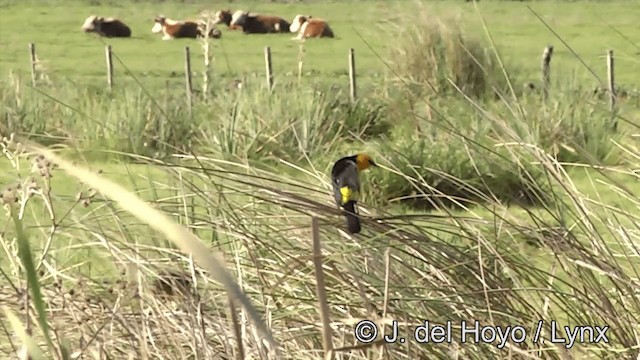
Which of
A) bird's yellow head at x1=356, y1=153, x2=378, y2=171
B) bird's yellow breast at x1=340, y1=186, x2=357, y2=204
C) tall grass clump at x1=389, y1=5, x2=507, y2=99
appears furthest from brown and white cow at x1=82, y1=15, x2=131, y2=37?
bird's yellow breast at x1=340, y1=186, x2=357, y2=204

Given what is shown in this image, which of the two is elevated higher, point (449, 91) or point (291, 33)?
point (449, 91)

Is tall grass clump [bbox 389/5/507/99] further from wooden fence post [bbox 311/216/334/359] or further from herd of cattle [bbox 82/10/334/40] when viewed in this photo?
herd of cattle [bbox 82/10/334/40]

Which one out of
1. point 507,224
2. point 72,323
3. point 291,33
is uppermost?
point 507,224

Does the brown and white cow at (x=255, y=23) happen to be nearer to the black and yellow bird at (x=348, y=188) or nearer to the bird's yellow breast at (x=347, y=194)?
the black and yellow bird at (x=348, y=188)

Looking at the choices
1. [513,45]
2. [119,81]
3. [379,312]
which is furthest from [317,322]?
[513,45]

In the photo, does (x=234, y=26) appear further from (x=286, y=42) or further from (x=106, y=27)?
(x=106, y=27)

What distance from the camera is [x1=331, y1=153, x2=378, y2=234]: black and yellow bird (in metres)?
2.34

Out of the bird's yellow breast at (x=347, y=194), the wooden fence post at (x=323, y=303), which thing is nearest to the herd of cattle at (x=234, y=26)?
the bird's yellow breast at (x=347, y=194)

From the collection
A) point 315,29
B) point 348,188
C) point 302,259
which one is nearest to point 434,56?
point 348,188

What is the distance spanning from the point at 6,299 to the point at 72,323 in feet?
0.48

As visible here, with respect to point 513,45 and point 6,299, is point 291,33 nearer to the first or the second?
point 513,45

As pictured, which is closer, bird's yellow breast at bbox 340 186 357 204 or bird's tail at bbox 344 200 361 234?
bird's tail at bbox 344 200 361 234

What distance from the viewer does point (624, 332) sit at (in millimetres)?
2246

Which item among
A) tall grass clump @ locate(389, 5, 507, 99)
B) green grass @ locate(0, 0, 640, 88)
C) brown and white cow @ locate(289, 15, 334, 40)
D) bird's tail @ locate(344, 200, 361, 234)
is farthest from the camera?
brown and white cow @ locate(289, 15, 334, 40)
